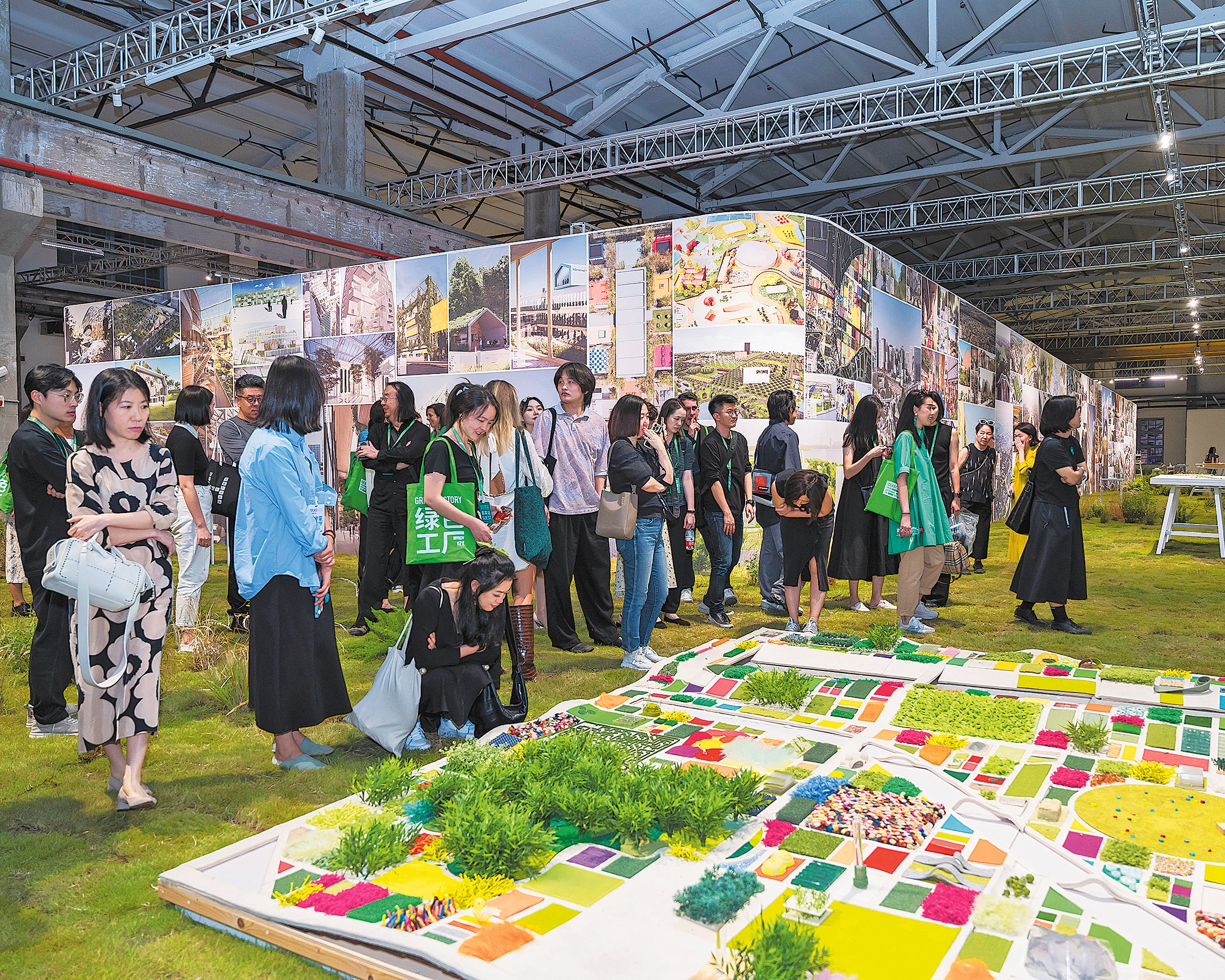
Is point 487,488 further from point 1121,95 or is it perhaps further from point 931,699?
point 1121,95

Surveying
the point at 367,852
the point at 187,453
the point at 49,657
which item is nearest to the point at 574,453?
the point at 187,453

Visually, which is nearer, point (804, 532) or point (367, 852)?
point (367, 852)

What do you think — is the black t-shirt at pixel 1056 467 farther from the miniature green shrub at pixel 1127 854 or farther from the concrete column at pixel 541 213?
the concrete column at pixel 541 213

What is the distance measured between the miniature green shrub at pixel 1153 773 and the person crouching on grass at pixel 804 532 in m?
2.39

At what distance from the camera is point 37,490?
154 inches

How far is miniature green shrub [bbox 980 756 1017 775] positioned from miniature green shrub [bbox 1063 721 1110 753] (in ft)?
1.03

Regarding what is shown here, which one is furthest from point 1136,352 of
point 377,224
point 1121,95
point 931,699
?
point 931,699

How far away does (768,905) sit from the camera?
2219mm

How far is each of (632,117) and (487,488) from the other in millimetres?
9789

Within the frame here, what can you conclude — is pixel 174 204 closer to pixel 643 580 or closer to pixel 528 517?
pixel 528 517

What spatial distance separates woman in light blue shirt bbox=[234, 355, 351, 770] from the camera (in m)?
3.23

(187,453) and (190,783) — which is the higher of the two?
(187,453)

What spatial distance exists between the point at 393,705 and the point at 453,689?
0.24 meters

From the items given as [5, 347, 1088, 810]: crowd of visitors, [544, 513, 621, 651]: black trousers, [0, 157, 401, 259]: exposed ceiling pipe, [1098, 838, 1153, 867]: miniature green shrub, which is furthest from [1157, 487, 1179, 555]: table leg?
[0, 157, 401, 259]: exposed ceiling pipe
